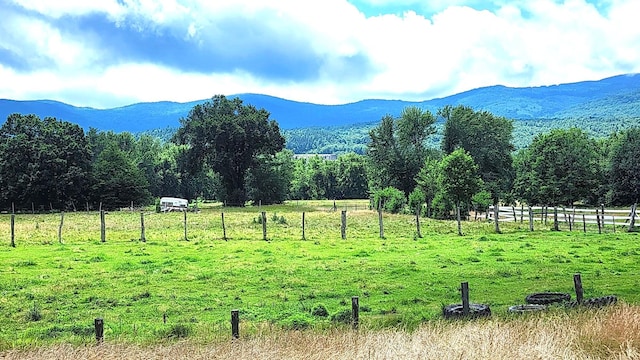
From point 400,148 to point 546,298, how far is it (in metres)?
59.0

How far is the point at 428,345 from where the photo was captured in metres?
8.89

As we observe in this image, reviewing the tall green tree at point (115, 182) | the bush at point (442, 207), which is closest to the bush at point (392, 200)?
the bush at point (442, 207)

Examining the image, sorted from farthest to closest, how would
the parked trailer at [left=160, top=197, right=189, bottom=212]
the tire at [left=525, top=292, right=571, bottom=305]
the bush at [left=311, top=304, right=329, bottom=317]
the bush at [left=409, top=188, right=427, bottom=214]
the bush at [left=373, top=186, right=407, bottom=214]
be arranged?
the parked trailer at [left=160, top=197, right=189, bottom=212]
the bush at [left=373, top=186, right=407, bottom=214]
the bush at [left=409, top=188, right=427, bottom=214]
the tire at [left=525, top=292, right=571, bottom=305]
the bush at [left=311, top=304, right=329, bottom=317]

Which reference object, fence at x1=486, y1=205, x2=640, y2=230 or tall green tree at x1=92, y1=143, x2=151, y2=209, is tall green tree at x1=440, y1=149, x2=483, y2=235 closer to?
fence at x1=486, y1=205, x2=640, y2=230

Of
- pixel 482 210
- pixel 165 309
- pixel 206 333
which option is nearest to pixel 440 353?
pixel 206 333

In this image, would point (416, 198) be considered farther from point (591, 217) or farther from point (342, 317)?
point (342, 317)

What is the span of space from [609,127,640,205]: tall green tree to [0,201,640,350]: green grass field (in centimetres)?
4988

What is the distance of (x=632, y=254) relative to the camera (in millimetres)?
22547

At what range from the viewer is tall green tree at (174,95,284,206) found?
245 ft

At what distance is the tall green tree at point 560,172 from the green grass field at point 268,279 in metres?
39.8

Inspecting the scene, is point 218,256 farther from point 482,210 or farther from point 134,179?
point 134,179

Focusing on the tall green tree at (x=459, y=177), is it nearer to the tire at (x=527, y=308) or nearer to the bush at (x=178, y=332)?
the tire at (x=527, y=308)

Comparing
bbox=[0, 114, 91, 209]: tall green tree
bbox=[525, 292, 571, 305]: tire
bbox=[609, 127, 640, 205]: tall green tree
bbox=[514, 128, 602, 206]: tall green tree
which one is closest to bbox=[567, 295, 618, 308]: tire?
bbox=[525, 292, 571, 305]: tire

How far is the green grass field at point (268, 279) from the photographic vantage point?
12.5 metres
